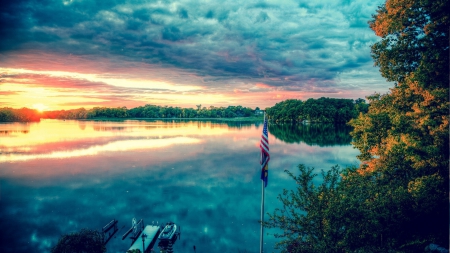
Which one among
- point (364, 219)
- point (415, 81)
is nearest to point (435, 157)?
point (415, 81)

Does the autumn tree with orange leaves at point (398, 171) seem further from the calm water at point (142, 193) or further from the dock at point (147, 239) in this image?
the dock at point (147, 239)

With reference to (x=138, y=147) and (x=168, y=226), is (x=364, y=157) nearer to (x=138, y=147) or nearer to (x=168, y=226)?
(x=168, y=226)

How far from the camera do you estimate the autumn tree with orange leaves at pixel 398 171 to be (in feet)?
40.5

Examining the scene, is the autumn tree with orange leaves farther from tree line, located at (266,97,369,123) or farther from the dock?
tree line, located at (266,97,369,123)

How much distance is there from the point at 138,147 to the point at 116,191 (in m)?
36.7

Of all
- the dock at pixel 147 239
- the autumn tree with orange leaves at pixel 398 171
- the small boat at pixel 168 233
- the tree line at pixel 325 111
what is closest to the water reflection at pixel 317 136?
the tree line at pixel 325 111

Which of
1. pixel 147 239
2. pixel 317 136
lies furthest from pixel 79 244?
pixel 317 136

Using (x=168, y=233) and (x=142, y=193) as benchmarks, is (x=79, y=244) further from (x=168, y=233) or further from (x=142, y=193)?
(x=142, y=193)

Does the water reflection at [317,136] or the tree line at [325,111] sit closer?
the water reflection at [317,136]

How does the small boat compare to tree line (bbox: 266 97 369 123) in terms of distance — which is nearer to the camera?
the small boat

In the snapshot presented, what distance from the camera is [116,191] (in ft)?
116

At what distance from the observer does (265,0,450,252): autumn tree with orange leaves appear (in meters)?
12.3

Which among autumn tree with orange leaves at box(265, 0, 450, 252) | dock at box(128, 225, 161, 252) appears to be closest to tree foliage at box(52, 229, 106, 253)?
dock at box(128, 225, 161, 252)

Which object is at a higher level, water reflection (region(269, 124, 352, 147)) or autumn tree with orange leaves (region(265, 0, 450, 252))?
autumn tree with orange leaves (region(265, 0, 450, 252))
